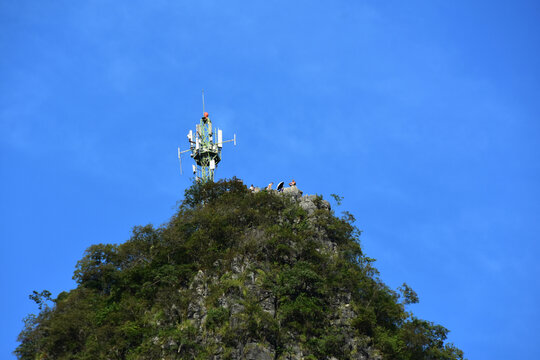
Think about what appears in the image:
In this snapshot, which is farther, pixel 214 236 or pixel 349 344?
pixel 214 236

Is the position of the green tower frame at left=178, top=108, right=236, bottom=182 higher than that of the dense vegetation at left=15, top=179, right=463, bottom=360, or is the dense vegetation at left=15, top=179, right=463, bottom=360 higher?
the green tower frame at left=178, top=108, right=236, bottom=182

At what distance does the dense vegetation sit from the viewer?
130 ft

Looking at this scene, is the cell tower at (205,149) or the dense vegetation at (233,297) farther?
the cell tower at (205,149)

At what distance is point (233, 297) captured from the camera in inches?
1617

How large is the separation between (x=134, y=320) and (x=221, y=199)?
34.2 feet

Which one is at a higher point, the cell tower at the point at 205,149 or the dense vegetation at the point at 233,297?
the cell tower at the point at 205,149

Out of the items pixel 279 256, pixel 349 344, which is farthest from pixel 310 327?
pixel 279 256

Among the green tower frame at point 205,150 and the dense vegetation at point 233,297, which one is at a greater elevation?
the green tower frame at point 205,150

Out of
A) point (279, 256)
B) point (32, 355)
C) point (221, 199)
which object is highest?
point (221, 199)

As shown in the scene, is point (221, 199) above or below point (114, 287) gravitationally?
above

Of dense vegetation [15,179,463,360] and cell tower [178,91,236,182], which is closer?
dense vegetation [15,179,463,360]

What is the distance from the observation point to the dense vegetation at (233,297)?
1565 inches

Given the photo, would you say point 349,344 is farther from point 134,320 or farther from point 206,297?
point 134,320

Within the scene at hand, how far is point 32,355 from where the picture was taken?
42.8 meters
